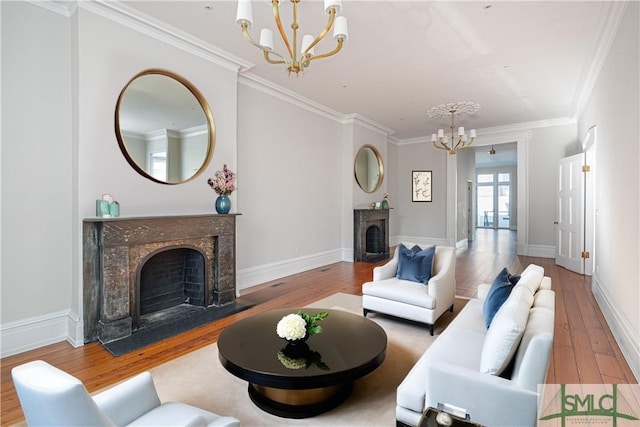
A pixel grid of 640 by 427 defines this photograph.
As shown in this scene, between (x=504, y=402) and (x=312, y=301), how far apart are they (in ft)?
10.1

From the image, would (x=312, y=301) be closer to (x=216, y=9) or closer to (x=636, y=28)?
(x=216, y=9)

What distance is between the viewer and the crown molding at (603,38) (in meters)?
3.19

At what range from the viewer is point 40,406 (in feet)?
3.43

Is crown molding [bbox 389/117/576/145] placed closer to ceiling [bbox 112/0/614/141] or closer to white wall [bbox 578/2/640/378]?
ceiling [bbox 112/0/614/141]

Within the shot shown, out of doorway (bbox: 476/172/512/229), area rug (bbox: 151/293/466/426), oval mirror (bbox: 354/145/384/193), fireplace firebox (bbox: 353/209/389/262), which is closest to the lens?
area rug (bbox: 151/293/466/426)

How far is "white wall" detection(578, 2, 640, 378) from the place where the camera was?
2760 mm

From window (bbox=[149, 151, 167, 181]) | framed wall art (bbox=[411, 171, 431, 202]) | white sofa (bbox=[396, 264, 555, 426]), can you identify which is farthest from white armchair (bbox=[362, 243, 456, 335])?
framed wall art (bbox=[411, 171, 431, 202])

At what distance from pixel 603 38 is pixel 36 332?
21.9 ft

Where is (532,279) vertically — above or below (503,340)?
above

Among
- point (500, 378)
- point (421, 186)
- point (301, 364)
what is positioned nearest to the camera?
point (500, 378)

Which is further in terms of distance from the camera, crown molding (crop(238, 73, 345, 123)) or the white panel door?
the white panel door

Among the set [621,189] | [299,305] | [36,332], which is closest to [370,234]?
[299,305]

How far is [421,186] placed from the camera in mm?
9758

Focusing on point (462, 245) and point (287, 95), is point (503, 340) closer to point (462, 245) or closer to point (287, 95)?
point (287, 95)
